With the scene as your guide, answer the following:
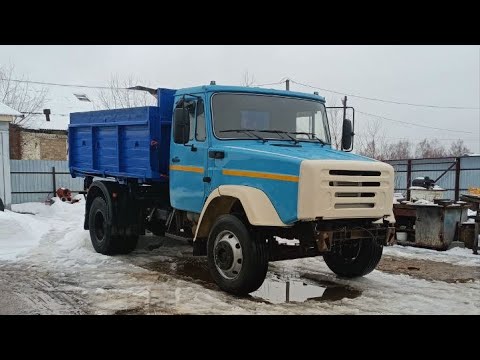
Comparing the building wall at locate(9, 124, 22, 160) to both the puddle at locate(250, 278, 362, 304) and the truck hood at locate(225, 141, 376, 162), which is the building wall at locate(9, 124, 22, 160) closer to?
the puddle at locate(250, 278, 362, 304)

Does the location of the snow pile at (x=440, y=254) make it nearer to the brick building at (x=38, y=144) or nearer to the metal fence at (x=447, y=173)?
the metal fence at (x=447, y=173)

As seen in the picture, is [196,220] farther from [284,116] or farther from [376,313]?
[376,313]

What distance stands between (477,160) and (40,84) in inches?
1229

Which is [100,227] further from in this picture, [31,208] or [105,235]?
[31,208]

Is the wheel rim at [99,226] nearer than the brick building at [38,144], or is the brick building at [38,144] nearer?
the wheel rim at [99,226]

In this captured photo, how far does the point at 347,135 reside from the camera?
26.0 ft

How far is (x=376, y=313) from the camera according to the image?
5.67m

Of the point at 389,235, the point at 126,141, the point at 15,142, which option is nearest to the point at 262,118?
the point at 389,235

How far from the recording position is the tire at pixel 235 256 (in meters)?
6.02

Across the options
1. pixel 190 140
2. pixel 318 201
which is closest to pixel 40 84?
pixel 190 140

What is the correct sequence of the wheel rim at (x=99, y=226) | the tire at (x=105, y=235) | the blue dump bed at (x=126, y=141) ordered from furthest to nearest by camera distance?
the wheel rim at (x=99, y=226) < the tire at (x=105, y=235) < the blue dump bed at (x=126, y=141)

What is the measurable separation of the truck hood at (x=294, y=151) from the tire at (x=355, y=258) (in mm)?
1341

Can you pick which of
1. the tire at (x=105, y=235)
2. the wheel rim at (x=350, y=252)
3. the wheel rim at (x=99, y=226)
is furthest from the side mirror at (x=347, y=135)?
the wheel rim at (x=99, y=226)

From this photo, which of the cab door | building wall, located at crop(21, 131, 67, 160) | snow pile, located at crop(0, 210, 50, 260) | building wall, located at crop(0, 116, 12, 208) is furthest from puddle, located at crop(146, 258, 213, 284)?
building wall, located at crop(21, 131, 67, 160)
